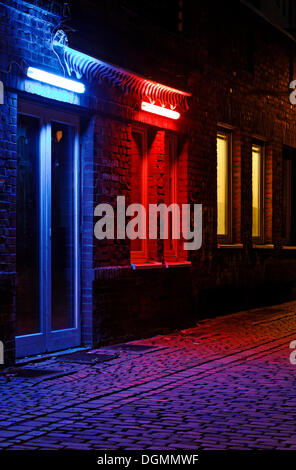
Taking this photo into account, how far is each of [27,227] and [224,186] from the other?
21.5 feet

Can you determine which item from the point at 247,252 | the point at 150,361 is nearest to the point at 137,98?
the point at 150,361

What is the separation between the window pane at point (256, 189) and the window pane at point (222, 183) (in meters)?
1.70

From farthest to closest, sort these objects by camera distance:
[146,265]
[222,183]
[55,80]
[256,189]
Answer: [256,189]
[222,183]
[146,265]
[55,80]

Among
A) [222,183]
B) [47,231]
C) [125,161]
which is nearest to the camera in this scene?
[47,231]

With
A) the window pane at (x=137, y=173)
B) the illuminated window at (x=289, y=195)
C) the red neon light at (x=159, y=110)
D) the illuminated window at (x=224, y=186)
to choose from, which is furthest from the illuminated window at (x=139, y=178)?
the illuminated window at (x=289, y=195)

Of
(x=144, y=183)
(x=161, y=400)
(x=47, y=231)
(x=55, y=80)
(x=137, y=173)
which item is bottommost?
(x=161, y=400)

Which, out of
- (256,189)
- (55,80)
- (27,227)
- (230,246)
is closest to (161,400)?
(27,227)

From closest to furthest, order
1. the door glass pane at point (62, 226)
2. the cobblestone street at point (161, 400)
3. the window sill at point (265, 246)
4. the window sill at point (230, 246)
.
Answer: the cobblestone street at point (161, 400) → the door glass pane at point (62, 226) → the window sill at point (230, 246) → the window sill at point (265, 246)

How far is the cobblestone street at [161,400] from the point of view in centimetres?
588

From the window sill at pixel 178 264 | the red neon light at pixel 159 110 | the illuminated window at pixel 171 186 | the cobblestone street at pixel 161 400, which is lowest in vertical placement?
the cobblestone street at pixel 161 400

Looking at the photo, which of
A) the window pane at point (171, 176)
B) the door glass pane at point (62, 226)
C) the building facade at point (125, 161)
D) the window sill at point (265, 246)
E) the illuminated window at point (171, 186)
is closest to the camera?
the building facade at point (125, 161)

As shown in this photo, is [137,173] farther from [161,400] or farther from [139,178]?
[161,400]

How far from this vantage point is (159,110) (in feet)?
39.4

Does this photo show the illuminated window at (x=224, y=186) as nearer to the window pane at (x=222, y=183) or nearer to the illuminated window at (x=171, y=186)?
the window pane at (x=222, y=183)
